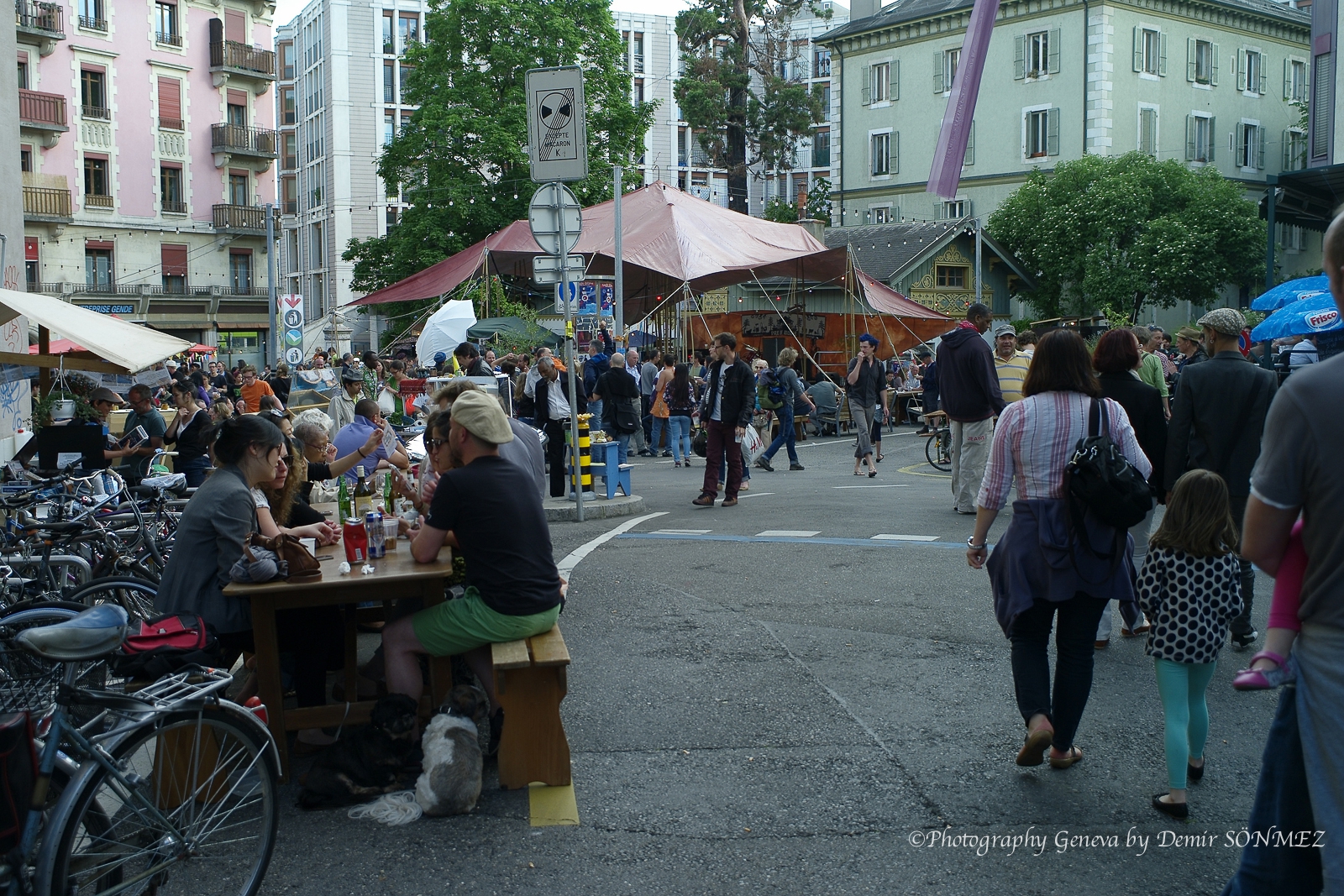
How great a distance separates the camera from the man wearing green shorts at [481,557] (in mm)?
5168

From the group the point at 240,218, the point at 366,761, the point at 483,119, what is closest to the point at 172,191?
the point at 240,218

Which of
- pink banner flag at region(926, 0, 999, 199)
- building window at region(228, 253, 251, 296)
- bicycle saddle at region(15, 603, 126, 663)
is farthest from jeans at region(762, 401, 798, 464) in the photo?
building window at region(228, 253, 251, 296)

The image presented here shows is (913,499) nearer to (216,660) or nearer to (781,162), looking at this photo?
(216,660)

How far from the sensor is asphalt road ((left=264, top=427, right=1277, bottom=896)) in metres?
4.19

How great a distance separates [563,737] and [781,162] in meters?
47.6

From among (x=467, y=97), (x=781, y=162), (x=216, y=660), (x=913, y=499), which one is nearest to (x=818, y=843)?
(x=216, y=660)

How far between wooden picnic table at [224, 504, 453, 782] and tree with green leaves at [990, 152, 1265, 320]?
3790 centimetres

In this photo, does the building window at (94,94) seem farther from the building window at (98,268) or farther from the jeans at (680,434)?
the jeans at (680,434)

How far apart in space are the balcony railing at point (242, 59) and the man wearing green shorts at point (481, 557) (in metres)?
55.0

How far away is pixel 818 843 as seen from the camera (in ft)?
14.5

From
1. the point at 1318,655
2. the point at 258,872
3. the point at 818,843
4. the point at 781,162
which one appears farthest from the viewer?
the point at 781,162

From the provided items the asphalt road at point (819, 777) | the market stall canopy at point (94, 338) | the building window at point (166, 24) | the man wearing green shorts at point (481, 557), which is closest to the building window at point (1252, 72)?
the building window at point (166, 24)

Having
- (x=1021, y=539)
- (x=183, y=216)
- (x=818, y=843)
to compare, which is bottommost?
(x=818, y=843)

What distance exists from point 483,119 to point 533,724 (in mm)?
37843
